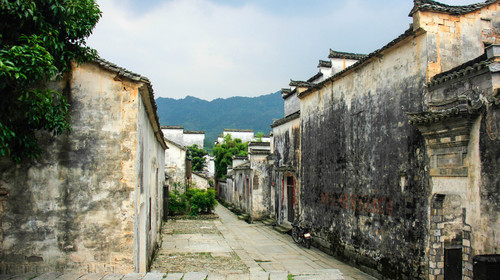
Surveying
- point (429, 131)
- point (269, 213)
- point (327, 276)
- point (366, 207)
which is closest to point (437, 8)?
point (429, 131)

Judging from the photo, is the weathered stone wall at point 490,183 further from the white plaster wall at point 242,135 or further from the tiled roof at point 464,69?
the white plaster wall at point 242,135

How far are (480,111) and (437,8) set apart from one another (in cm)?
270

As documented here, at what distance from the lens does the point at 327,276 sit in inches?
239

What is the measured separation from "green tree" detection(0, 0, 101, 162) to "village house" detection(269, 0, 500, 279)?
21.1 ft

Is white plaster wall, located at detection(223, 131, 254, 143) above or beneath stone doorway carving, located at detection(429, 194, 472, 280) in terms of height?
above

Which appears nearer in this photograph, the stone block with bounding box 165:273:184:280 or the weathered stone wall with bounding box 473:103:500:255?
the stone block with bounding box 165:273:184:280

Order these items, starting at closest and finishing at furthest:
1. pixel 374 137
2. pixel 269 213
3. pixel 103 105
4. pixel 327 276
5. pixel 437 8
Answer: pixel 327 276 → pixel 103 105 → pixel 437 8 → pixel 374 137 → pixel 269 213

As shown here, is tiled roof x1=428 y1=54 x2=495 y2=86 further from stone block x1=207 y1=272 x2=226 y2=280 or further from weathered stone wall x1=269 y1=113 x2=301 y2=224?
weathered stone wall x1=269 y1=113 x2=301 y2=224

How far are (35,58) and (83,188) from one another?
2362 mm

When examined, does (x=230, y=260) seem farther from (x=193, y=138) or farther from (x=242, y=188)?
(x=193, y=138)

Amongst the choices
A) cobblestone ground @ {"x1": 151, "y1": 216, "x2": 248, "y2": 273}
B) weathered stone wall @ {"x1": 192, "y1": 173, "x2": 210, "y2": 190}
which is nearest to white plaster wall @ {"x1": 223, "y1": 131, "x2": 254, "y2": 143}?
weathered stone wall @ {"x1": 192, "y1": 173, "x2": 210, "y2": 190}

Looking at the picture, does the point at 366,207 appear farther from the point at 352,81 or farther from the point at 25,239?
the point at 25,239

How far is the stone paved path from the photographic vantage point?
6.02m

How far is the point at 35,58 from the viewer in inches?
199
